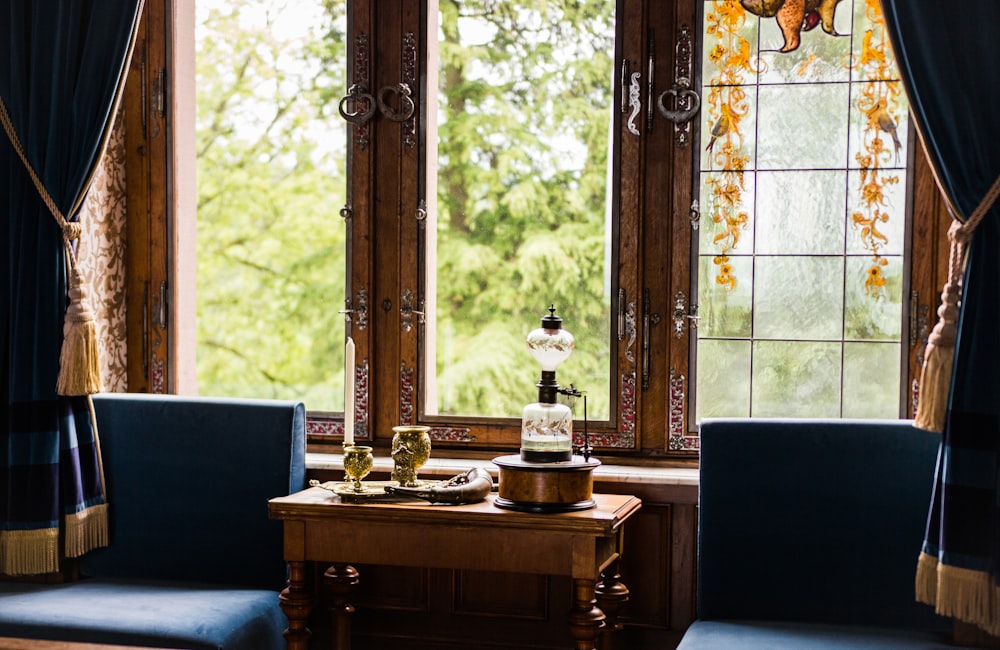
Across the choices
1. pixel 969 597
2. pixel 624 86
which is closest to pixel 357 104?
pixel 624 86

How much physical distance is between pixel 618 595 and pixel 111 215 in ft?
6.42

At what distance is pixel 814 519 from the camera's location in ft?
8.35

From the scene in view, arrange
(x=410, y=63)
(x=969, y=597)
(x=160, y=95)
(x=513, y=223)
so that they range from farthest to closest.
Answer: (x=513, y=223) < (x=160, y=95) < (x=410, y=63) < (x=969, y=597)

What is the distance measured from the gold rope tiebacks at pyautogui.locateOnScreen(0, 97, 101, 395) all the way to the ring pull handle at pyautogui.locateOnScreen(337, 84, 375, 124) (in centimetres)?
85

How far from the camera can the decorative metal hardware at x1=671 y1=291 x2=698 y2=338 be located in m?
3.02

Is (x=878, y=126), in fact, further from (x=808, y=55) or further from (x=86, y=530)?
(x=86, y=530)

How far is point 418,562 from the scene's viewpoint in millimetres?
2531

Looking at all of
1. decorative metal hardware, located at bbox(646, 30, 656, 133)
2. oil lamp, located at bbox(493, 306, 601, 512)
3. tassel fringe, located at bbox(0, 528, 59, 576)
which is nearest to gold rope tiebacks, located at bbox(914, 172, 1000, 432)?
oil lamp, located at bbox(493, 306, 601, 512)

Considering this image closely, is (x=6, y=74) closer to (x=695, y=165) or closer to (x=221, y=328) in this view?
(x=695, y=165)

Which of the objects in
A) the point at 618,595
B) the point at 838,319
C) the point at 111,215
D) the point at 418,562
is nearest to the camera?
the point at 418,562

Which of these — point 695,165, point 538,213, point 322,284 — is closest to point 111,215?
point 695,165

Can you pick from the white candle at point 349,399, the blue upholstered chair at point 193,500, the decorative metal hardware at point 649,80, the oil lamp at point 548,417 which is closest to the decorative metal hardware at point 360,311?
the white candle at point 349,399

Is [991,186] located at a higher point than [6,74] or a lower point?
lower

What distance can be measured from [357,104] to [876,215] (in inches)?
61.4
